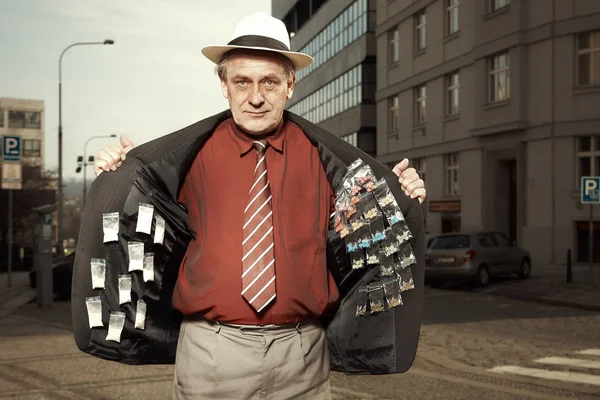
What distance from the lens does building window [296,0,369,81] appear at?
158 ft

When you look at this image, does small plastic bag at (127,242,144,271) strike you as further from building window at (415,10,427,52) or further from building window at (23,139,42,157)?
building window at (23,139,42,157)

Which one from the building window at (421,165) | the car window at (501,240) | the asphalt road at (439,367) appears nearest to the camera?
the asphalt road at (439,367)

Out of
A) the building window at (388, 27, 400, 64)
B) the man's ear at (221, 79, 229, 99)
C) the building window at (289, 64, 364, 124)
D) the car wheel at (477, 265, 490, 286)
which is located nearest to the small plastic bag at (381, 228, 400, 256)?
the man's ear at (221, 79, 229, 99)

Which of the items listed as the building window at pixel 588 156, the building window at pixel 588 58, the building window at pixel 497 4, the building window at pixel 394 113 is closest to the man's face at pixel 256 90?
the building window at pixel 588 156

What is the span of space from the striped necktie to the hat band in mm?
369

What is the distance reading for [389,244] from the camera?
334 cm

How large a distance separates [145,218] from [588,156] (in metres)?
27.0

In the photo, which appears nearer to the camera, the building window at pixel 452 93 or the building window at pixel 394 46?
the building window at pixel 452 93

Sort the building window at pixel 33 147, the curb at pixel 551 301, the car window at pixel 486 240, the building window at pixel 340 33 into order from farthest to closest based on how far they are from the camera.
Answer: the building window at pixel 33 147, the building window at pixel 340 33, the car window at pixel 486 240, the curb at pixel 551 301

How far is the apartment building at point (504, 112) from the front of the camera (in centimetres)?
2836

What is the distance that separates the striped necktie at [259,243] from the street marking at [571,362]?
6.63 metres

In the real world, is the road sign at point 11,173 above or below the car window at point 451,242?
above

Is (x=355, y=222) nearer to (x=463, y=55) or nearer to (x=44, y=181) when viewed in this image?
(x=463, y=55)

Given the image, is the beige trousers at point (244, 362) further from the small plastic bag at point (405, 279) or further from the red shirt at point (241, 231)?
the small plastic bag at point (405, 279)
